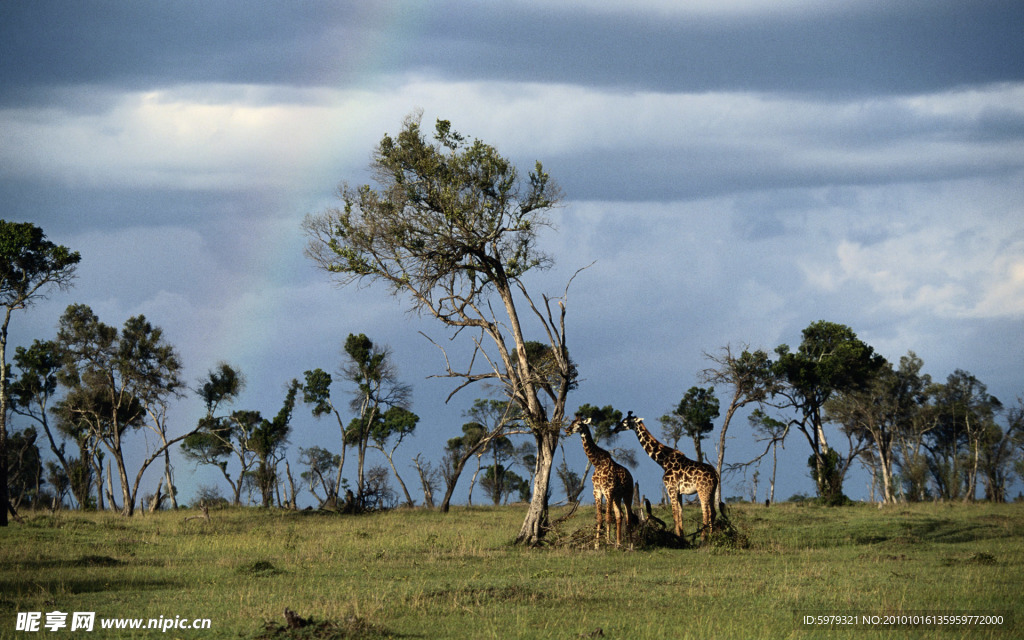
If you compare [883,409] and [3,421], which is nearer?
[3,421]

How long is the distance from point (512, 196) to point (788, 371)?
31087 millimetres

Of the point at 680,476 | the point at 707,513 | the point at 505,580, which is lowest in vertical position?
the point at 505,580

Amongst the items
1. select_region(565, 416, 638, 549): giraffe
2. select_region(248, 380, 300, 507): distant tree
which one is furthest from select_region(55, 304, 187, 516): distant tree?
select_region(565, 416, 638, 549): giraffe

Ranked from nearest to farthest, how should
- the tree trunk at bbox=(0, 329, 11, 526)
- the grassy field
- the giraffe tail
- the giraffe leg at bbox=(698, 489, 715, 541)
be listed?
the grassy field < the giraffe tail < the giraffe leg at bbox=(698, 489, 715, 541) < the tree trunk at bbox=(0, 329, 11, 526)

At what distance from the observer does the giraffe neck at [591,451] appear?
24.3 m

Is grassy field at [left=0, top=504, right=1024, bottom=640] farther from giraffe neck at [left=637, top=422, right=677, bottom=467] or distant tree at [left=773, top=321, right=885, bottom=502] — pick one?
distant tree at [left=773, top=321, right=885, bottom=502]

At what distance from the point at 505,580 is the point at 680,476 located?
8.89 m

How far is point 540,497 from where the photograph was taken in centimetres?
2530

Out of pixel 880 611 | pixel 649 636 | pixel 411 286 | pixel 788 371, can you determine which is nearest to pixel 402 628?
pixel 649 636

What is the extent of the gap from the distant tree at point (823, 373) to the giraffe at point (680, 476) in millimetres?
22913

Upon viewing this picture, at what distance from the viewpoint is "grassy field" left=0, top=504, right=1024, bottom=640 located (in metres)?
12.8

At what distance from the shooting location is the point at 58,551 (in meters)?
22.5

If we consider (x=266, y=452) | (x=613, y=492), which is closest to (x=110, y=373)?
(x=266, y=452)

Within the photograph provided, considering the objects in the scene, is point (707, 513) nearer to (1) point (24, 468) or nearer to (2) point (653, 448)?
(2) point (653, 448)
